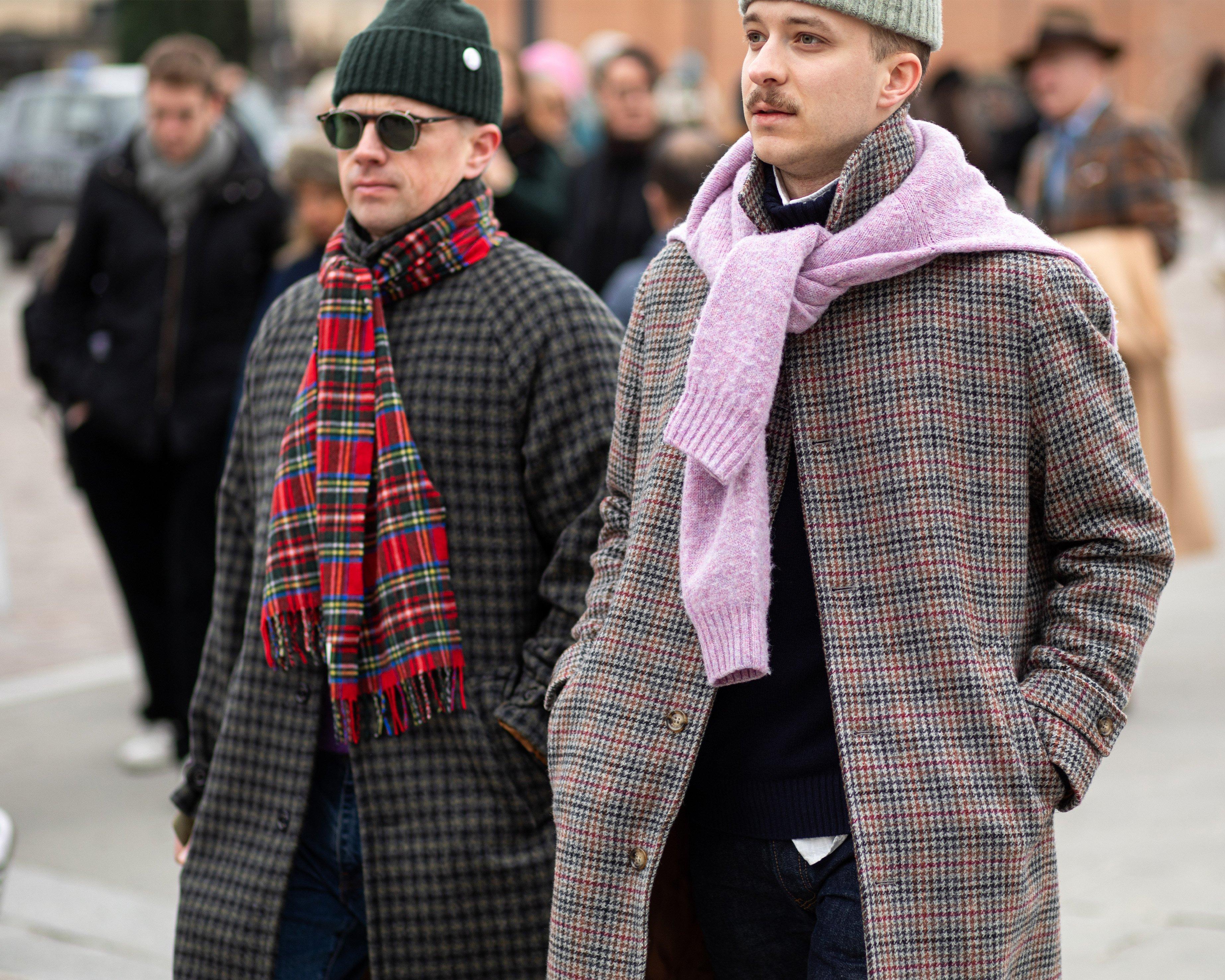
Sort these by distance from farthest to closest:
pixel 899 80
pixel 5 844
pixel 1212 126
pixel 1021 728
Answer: pixel 1212 126 → pixel 5 844 → pixel 899 80 → pixel 1021 728

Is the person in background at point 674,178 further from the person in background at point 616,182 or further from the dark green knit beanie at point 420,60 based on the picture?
the dark green knit beanie at point 420,60

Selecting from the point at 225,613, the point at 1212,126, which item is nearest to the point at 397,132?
the point at 225,613

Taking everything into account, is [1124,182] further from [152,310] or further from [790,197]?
[790,197]

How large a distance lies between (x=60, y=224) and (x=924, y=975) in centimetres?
1951

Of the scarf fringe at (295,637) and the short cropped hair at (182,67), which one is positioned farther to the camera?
the short cropped hair at (182,67)

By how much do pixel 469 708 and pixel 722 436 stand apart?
779 millimetres

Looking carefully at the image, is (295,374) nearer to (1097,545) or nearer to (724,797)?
(724,797)

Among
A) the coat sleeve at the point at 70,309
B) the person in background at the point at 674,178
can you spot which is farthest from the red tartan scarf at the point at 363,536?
the coat sleeve at the point at 70,309

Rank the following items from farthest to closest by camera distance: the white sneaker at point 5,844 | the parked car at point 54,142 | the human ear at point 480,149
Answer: the parked car at point 54,142
the white sneaker at point 5,844
the human ear at point 480,149

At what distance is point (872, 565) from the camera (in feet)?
6.87

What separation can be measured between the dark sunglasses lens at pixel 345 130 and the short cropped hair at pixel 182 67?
2730 mm

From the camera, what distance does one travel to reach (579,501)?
2.66 metres

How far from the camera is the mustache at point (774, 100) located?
2127 mm

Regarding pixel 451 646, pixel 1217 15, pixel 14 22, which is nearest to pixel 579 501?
pixel 451 646
